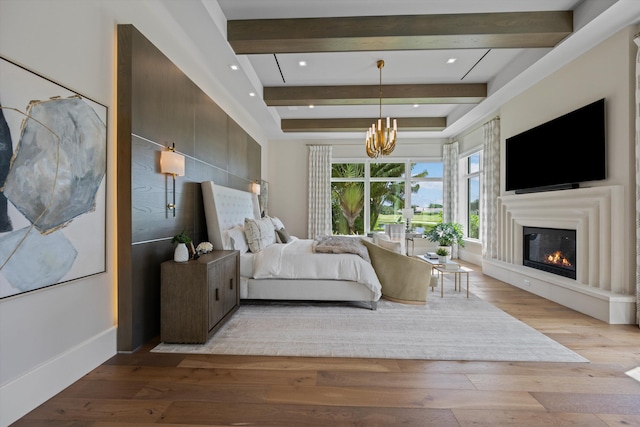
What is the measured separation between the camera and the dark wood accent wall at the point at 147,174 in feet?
7.34

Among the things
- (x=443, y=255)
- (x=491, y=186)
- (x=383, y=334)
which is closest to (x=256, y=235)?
(x=383, y=334)

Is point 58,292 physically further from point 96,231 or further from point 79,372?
point 79,372

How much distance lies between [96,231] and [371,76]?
4047 millimetres

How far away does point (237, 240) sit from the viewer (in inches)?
136

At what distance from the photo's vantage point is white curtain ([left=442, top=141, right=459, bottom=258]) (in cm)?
710

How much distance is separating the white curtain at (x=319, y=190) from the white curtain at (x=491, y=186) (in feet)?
11.2

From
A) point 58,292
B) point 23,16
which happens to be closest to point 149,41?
point 23,16

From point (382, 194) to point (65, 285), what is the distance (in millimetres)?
6740

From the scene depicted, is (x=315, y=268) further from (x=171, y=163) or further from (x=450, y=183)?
(x=450, y=183)

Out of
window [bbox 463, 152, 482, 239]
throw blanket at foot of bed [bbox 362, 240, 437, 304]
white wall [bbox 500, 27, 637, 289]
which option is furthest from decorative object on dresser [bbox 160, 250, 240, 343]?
window [bbox 463, 152, 482, 239]

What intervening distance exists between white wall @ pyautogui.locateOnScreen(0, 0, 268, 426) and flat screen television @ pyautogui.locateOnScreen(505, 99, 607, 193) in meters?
4.20

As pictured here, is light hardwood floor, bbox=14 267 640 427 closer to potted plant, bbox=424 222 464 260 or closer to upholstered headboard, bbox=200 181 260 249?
upholstered headboard, bbox=200 181 260 249

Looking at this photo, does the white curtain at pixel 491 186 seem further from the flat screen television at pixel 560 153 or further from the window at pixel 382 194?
the window at pixel 382 194

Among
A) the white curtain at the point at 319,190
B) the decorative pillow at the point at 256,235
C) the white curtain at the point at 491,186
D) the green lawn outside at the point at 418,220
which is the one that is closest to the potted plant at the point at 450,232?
the green lawn outside at the point at 418,220
